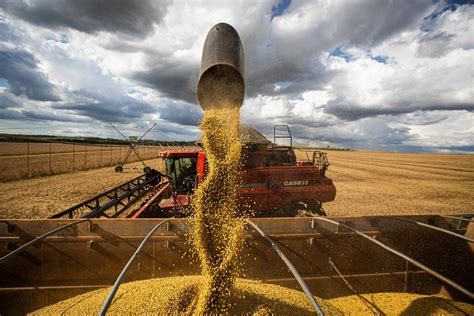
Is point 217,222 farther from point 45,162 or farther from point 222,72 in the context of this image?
point 45,162

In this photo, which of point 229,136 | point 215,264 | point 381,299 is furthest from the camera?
point 229,136

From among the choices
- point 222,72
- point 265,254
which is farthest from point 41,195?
point 265,254

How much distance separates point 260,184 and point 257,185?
0.07 m

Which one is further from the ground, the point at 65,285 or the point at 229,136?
the point at 229,136

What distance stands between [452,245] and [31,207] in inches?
466

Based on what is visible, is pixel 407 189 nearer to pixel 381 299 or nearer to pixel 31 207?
pixel 381 299

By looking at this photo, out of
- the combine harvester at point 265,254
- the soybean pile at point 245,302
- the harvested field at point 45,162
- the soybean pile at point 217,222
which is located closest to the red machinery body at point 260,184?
the soybean pile at point 217,222

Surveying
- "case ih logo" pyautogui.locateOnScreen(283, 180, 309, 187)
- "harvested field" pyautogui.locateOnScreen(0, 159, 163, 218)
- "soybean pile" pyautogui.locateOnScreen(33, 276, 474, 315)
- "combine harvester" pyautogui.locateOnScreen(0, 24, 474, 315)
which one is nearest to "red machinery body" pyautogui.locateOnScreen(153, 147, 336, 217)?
"case ih logo" pyautogui.locateOnScreen(283, 180, 309, 187)

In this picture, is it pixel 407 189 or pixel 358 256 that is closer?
pixel 358 256

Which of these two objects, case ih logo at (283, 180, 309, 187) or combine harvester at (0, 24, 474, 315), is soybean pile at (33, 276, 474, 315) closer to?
combine harvester at (0, 24, 474, 315)

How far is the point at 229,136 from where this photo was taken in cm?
415

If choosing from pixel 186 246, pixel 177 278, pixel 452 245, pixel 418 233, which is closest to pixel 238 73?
pixel 186 246

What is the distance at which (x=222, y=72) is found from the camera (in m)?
5.23

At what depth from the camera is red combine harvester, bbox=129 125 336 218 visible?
17.3 ft
